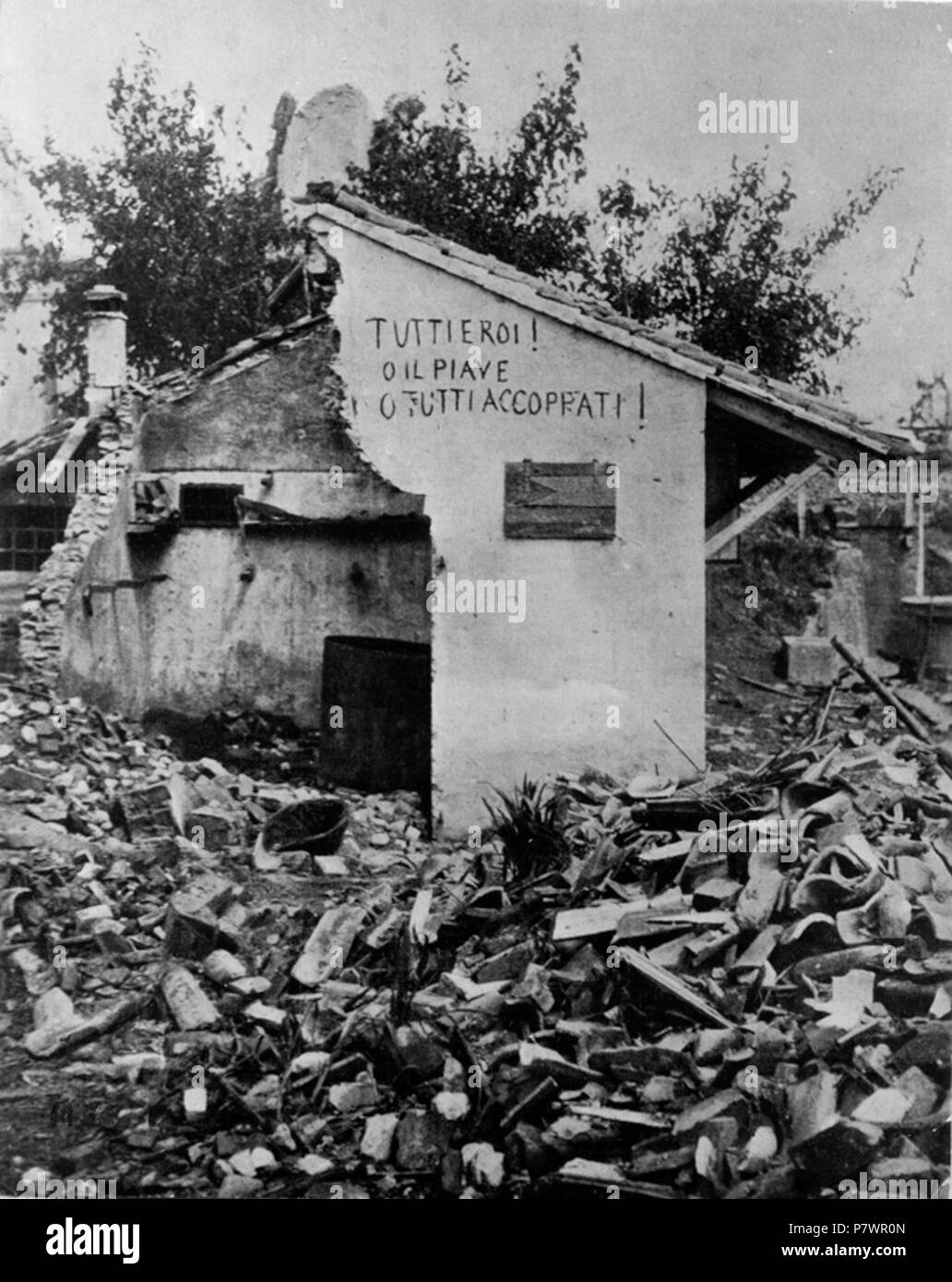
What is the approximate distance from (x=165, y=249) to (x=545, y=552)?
9487 millimetres

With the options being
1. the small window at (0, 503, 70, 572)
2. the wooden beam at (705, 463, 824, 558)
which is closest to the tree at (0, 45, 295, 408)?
the small window at (0, 503, 70, 572)

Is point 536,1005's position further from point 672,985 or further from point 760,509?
point 760,509

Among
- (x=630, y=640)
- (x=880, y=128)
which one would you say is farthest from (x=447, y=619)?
(x=880, y=128)

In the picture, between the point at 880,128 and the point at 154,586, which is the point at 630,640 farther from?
the point at 154,586

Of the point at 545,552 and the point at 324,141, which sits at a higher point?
the point at 324,141

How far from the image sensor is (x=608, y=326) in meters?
7.86

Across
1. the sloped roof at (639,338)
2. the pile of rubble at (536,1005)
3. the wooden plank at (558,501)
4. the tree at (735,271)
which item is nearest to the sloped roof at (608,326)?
the sloped roof at (639,338)

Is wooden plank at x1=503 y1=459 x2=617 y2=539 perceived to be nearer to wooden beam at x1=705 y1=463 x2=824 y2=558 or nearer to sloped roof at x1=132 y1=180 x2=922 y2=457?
wooden beam at x1=705 y1=463 x2=824 y2=558

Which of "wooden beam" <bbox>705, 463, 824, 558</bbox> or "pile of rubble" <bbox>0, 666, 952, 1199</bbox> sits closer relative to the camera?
"pile of rubble" <bbox>0, 666, 952, 1199</bbox>

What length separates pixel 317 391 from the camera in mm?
13359

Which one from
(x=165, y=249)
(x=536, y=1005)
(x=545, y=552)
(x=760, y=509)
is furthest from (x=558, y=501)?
(x=165, y=249)

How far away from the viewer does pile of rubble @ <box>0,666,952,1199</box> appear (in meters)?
4.68

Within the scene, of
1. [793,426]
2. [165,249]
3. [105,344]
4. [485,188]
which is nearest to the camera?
[793,426]

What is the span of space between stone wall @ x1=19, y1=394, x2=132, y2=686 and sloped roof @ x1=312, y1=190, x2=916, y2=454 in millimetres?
4890
